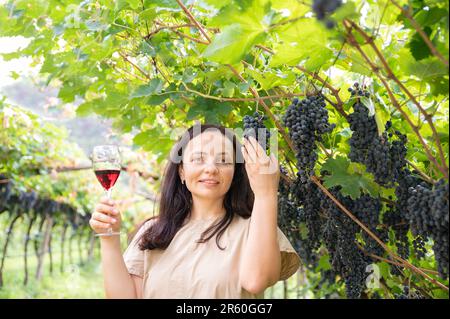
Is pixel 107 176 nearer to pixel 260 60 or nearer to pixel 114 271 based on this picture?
pixel 114 271

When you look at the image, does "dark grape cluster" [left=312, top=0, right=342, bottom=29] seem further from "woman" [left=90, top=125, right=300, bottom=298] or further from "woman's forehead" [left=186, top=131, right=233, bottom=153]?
"woman's forehead" [left=186, top=131, right=233, bottom=153]

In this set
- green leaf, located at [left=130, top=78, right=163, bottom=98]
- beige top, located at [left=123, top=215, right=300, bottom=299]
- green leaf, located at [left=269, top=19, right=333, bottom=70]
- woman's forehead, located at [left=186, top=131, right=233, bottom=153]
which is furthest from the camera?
green leaf, located at [left=130, top=78, right=163, bottom=98]

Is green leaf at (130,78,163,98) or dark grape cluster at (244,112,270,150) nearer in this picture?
dark grape cluster at (244,112,270,150)

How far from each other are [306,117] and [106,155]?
2.59ft

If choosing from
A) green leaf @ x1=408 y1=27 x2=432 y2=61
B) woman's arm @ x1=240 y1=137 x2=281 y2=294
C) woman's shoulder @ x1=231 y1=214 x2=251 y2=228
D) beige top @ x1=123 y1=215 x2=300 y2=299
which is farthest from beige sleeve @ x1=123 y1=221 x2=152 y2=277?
green leaf @ x1=408 y1=27 x2=432 y2=61

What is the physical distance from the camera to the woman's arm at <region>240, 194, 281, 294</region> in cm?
182

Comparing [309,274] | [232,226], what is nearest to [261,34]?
[232,226]

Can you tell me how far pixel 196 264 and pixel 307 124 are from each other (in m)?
0.64

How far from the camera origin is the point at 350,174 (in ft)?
6.14

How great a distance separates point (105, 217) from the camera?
1898 millimetres

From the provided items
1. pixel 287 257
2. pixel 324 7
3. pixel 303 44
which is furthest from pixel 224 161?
pixel 324 7

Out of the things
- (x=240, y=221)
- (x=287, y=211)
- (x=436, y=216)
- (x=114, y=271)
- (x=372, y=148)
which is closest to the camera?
(x=436, y=216)

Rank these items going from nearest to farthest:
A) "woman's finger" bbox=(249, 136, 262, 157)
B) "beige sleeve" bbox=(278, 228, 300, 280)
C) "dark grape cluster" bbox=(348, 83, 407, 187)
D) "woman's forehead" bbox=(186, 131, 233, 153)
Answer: "dark grape cluster" bbox=(348, 83, 407, 187) → "woman's finger" bbox=(249, 136, 262, 157) → "beige sleeve" bbox=(278, 228, 300, 280) → "woman's forehead" bbox=(186, 131, 233, 153)

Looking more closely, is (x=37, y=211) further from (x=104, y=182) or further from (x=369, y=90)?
(x=369, y=90)
